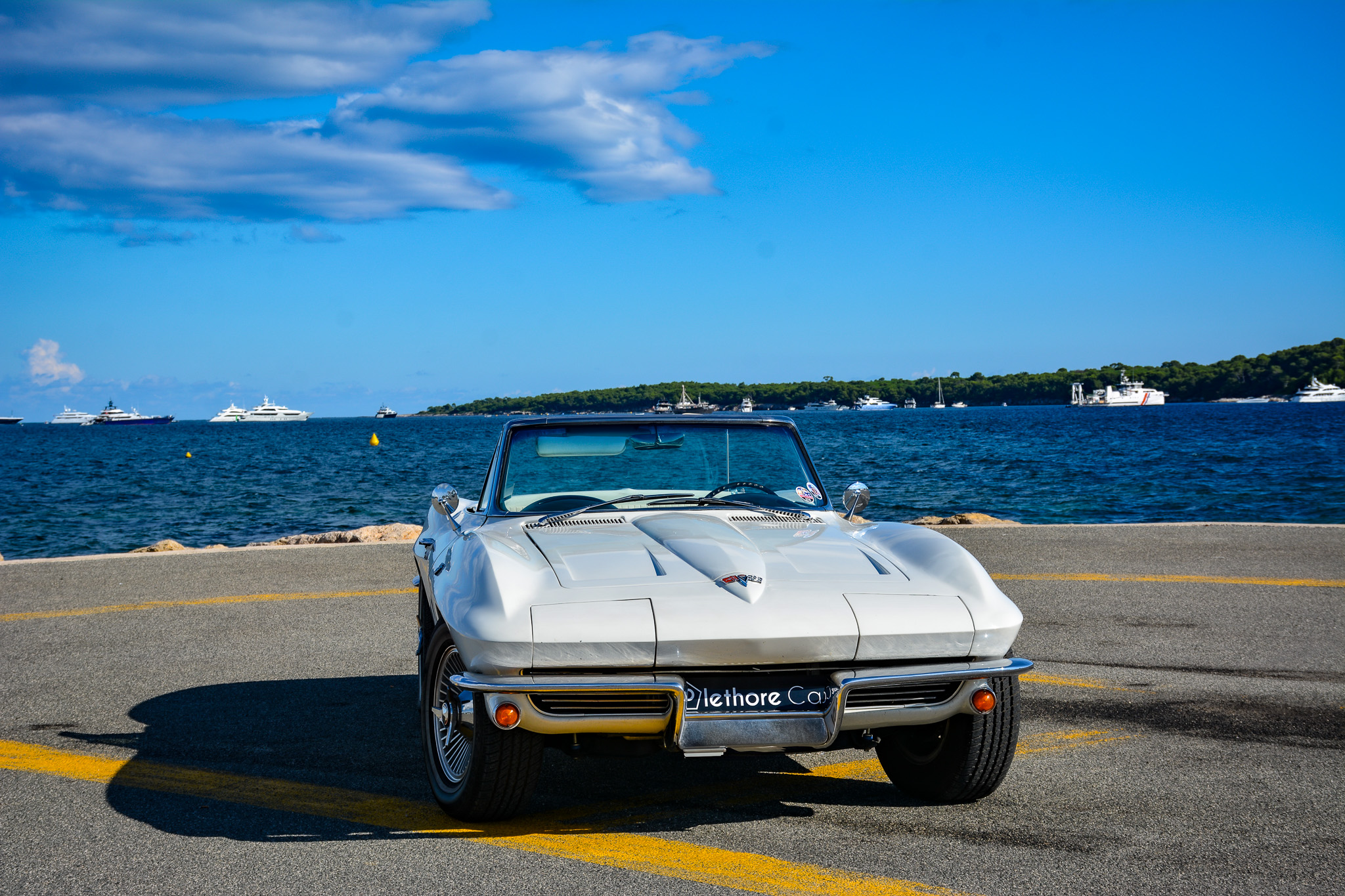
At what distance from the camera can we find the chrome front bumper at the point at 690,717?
324 centimetres

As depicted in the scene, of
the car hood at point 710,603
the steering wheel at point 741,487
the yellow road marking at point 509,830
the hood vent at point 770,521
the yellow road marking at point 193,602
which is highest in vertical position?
the steering wheel at point 741,487

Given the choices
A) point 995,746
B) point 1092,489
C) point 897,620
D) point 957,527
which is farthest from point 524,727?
point 1092,489

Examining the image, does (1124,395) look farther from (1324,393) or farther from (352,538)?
(352,538)

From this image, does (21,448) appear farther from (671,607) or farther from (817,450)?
(671,607)

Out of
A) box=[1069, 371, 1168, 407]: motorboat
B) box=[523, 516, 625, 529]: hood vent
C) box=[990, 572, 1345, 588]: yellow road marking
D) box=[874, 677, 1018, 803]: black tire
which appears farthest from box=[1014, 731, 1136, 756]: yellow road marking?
box=[1069, 371, 1168, 407]: motorboat

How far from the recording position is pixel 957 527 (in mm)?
13977

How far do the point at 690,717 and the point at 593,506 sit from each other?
152 centimetres

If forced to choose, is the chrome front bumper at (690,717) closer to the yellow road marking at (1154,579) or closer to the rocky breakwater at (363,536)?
the yellow road marking at (1154,579)

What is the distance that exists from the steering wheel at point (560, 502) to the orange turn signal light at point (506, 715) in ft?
4.77

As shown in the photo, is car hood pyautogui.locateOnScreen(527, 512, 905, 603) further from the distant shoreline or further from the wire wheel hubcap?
the distant shoreline

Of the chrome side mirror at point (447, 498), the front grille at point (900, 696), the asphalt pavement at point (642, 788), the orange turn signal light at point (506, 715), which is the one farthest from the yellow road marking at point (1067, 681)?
the orange turn signal light at point (506, 715)

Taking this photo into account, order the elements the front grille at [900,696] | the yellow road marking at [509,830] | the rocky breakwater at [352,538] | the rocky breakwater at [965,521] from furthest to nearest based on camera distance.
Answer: the rocky breakwater at [965,521]
the rocky breakwater at [352,538]
the front grille at [900,696]
the yellow road marking at [509,830]

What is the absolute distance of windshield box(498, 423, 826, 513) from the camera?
15.9 ft

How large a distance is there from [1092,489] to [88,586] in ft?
93.0
